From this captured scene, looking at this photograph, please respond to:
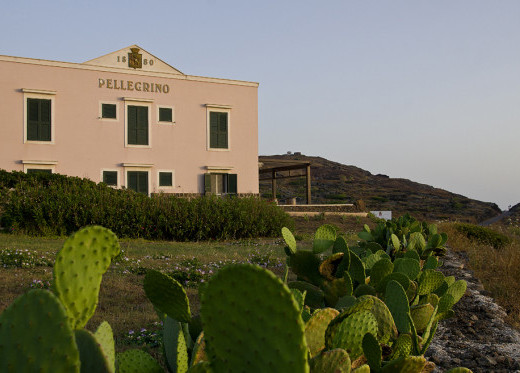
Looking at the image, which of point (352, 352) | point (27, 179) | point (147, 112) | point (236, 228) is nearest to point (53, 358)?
point (352, 352)

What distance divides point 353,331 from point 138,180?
913 inches

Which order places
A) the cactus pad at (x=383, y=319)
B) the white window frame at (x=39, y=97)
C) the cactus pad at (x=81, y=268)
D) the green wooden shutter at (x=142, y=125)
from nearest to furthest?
the cactus pad at (x=81, y=268) → the cactus pad at (x=383, y=319) → the white window frame at (x=39, y=97) → the green wooden shutter at (x=142, y=125)

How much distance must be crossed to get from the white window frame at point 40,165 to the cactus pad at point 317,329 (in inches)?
899

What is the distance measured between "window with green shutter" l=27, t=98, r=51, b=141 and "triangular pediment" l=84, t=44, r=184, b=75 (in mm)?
2809

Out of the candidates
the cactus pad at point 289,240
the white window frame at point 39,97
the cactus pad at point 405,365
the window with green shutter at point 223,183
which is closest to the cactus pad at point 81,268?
the cactus pad at point 405,365

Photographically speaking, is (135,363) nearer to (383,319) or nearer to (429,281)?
(383,319)

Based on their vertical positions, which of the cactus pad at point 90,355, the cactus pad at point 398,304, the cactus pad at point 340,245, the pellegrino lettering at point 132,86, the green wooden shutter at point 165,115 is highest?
the pellegrino lettering at point 132,86

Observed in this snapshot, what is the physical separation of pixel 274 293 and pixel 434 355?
2.59m

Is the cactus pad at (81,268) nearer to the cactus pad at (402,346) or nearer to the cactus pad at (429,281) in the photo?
the cactus pad at (402,346)

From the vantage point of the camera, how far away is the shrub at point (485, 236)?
1428 cm

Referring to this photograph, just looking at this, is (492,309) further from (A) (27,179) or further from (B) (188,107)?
(B) (188,107)

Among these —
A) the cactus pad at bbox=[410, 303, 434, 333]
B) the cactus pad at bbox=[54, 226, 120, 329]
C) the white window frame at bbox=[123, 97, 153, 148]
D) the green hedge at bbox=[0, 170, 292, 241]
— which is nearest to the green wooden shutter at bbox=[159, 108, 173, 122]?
the white window frame at bbox=[123, 97, 153, 148]

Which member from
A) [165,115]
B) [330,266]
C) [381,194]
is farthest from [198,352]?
[381,194]

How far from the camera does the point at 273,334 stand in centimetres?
97
